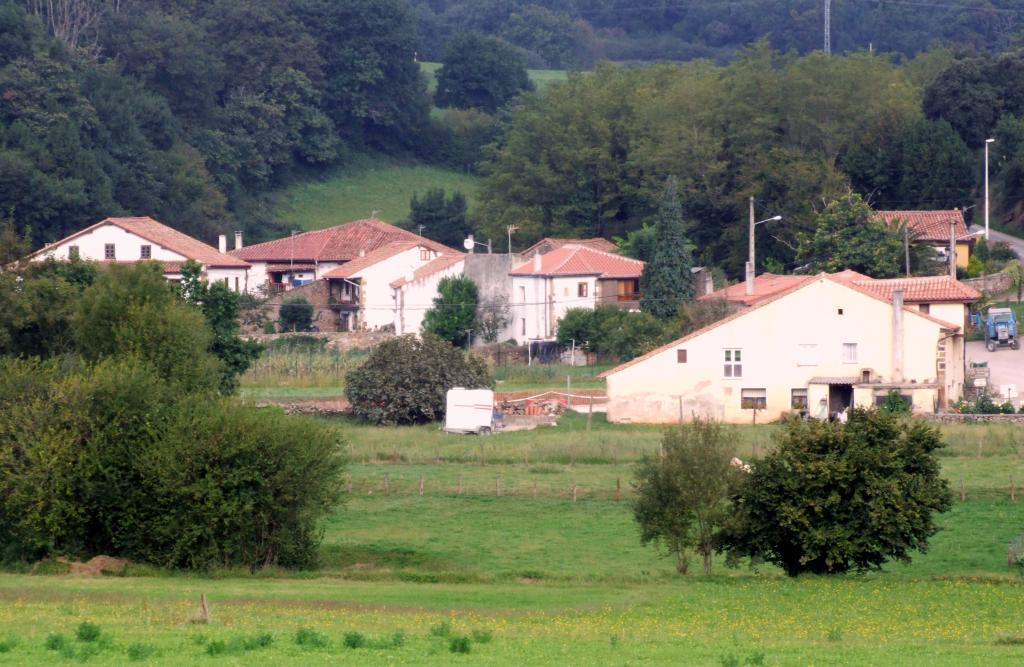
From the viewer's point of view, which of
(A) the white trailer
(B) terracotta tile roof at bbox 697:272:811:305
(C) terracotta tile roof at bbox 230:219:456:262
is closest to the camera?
(A) the white trailer

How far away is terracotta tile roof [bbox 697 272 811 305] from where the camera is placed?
67581mm

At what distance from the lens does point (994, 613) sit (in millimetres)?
25984

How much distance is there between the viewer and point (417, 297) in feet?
276

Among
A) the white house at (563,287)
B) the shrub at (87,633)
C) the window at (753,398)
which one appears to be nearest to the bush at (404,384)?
the window at (753,398)

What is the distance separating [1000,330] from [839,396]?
11.1 m

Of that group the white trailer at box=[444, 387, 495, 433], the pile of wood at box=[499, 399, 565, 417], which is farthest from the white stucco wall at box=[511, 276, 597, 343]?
the white trailer at box=[444, 387, 495, 433]

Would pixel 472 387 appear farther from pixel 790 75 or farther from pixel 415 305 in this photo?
pixel 790 75

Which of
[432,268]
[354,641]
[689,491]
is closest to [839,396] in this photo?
[689,491]

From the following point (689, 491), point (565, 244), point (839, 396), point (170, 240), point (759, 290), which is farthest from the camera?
point (565, 244)

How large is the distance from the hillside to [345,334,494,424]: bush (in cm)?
5973

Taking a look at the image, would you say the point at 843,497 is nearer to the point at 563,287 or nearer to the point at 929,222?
the point at 563,287

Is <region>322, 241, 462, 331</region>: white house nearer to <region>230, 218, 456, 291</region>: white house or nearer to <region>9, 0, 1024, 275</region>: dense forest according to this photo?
<region>230, 218, 456, 291</region>: white house

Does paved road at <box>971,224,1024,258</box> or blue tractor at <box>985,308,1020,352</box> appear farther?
paved road at <box>971,224,1024,258</box>

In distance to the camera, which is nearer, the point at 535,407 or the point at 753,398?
the point at 535,407
